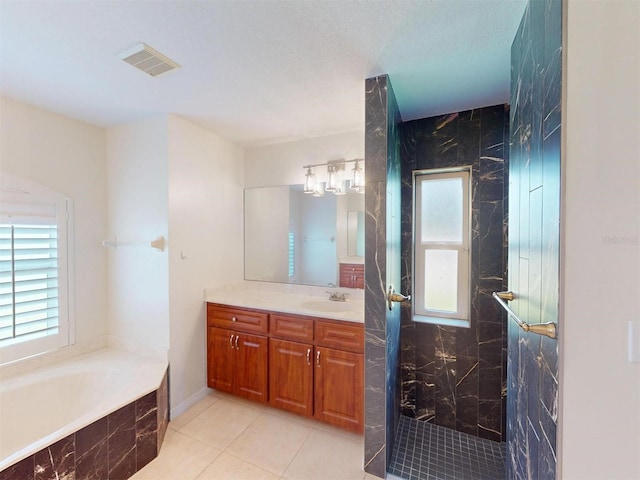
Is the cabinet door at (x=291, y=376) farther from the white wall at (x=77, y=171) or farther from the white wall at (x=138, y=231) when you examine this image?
the white wall at (x=77, y=171)

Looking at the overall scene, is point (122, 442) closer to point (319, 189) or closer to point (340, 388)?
point (340, 388)

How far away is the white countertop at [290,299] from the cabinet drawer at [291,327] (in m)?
0.06

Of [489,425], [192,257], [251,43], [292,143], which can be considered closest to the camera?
[251,43]

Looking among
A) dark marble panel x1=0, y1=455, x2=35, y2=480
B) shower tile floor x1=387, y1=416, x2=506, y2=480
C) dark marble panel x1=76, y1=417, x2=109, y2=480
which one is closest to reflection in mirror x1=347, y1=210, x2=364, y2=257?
shower tile floor x1=387, y1=416, x2=506, y2=480

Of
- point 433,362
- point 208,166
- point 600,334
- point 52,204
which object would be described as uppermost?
point 208,166

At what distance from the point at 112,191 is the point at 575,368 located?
3.21 metres

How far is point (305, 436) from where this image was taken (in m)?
2.08

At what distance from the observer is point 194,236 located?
97.3 inches

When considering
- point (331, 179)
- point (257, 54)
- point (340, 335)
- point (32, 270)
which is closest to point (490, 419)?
point (340, 335)

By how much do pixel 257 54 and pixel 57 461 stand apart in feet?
7.72

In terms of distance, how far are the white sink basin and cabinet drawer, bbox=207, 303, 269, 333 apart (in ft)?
1.21

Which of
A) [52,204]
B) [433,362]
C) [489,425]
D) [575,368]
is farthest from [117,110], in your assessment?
[489,425]

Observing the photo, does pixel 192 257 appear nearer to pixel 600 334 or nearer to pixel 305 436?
pixel 305 436

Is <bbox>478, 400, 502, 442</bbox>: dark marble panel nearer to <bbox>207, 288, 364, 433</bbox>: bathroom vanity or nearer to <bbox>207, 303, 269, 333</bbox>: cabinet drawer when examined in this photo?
<bbox>207, 288, 364, 433</bbox>: bathroom vanity
